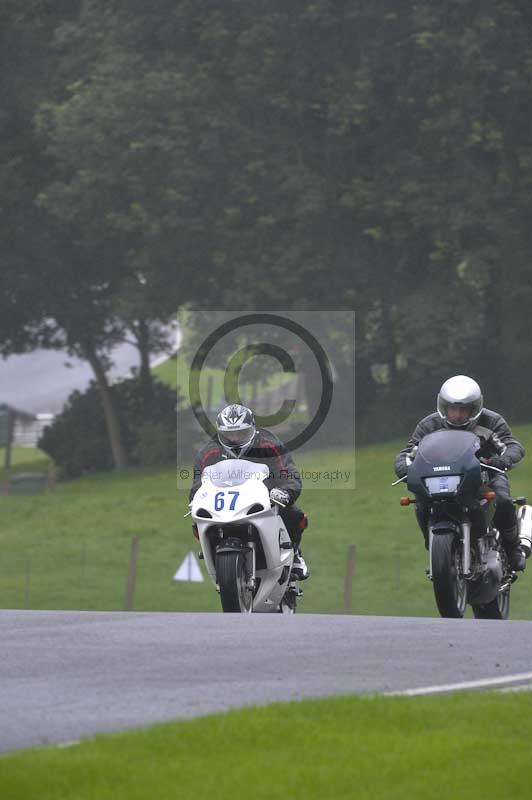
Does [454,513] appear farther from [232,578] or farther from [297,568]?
[297,568]

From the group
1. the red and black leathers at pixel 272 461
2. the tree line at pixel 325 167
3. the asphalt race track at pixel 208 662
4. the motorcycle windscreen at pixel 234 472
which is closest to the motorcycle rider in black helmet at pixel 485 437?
the red and black leathers at pixel 272 461

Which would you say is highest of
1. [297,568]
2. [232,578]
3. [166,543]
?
[232,578]

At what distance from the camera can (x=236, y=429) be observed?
1540 centimetres

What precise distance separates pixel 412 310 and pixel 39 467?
17.9m

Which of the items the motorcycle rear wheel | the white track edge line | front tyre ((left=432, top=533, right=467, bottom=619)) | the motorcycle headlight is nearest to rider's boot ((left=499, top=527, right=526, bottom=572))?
the motorcycle rear wheel

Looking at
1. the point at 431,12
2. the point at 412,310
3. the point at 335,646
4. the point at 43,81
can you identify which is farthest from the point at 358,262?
the point at 335,646

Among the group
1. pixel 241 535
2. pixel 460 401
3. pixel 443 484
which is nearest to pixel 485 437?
pixel 460 401

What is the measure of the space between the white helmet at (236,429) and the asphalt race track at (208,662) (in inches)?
99.3

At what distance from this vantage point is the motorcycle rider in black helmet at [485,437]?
48.2 feet

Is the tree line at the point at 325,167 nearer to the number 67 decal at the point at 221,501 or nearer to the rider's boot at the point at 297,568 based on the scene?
the rider's boot at the point at 297,568

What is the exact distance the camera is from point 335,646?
11008mm

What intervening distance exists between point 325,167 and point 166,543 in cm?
1312

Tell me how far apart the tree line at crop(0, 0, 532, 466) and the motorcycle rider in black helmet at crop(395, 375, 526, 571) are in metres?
32.0

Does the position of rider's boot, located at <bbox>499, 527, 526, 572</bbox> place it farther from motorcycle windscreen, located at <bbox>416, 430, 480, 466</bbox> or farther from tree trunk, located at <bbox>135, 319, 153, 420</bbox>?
tree trunk, located at <bbox>135, 319, 153, 420</bbox>
